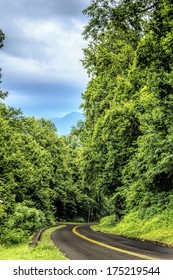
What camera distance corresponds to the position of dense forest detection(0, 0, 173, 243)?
17.2m

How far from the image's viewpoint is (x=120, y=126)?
91.7 feet

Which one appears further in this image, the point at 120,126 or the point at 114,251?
the point at 120,126

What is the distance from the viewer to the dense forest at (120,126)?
56.5ft

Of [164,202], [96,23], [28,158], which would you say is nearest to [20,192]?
[28,158]

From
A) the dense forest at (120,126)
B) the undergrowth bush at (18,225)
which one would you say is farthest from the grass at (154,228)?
the undergrowth bush at (18,225)

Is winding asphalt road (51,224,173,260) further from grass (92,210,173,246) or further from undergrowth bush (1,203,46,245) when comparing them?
undergrowth bush (1,203,46,245)

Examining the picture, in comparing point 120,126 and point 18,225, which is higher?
point 120,126

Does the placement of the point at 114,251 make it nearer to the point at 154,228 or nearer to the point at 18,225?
the point at 154,228

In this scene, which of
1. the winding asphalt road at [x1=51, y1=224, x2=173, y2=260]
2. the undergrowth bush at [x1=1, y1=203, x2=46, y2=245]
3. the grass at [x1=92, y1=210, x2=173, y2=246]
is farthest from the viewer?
the undergrowth bush at [x1=1, y1=203, x2=46, y2=245]

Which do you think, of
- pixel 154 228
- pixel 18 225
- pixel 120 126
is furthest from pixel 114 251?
pixel 120 126

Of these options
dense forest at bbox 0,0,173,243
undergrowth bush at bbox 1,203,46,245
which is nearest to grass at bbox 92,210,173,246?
dense forest at bbox 0,0,173,243

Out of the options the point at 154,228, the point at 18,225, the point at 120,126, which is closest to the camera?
the point at 154,228
